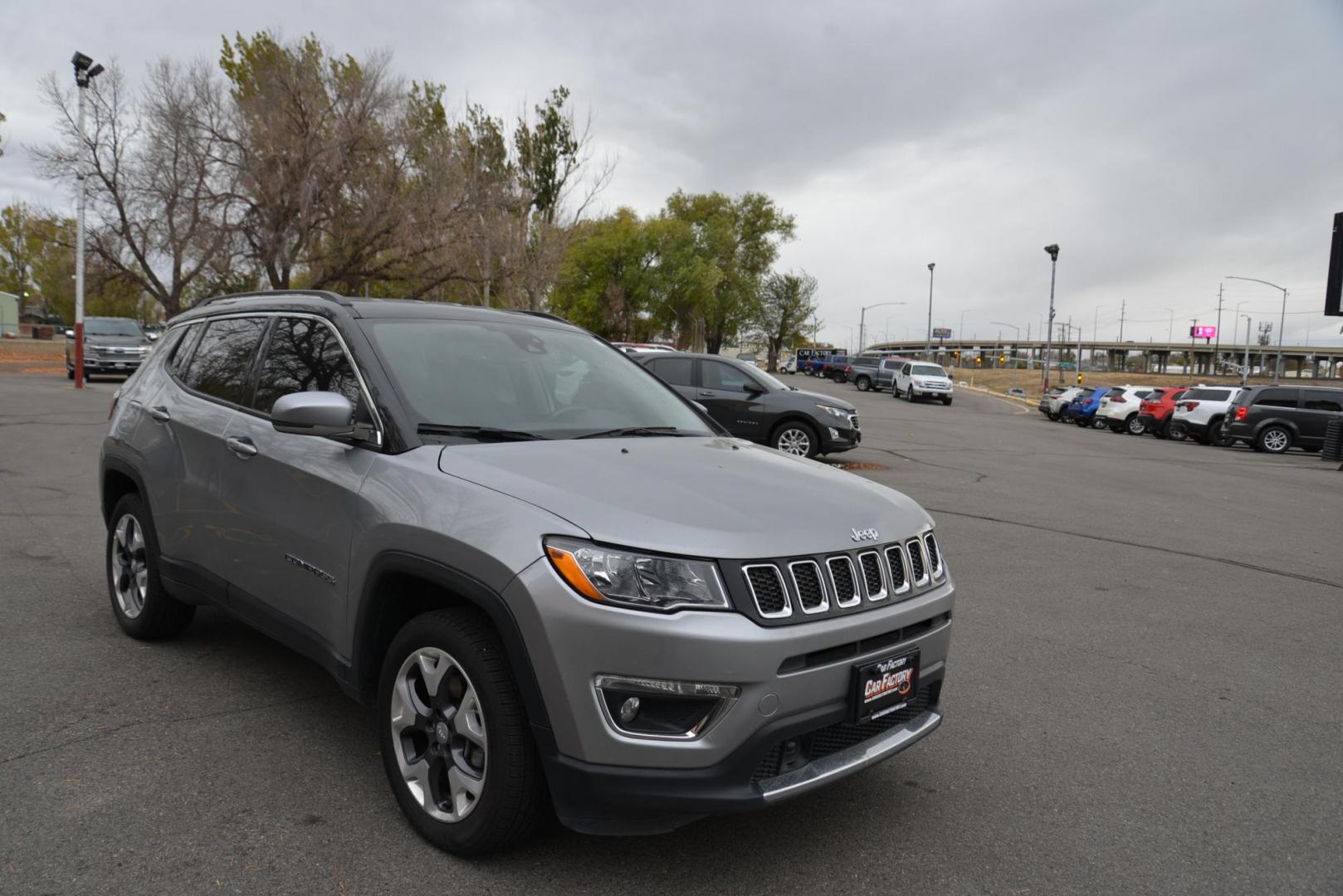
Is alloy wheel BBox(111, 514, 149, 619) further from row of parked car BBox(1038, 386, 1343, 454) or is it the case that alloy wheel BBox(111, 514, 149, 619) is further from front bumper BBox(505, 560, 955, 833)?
row of parked car BBox(1038, 386, 1343, 454)

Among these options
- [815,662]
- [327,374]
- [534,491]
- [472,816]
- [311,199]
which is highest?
[311,199]

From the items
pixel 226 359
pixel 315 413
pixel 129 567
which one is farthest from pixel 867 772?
pixel 129 567

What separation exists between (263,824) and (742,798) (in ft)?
5.41

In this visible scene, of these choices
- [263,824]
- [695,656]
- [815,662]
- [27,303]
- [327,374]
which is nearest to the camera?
[695,656]

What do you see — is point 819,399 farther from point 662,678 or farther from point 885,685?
point 662,678

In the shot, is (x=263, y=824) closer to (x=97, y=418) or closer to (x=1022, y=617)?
(x=1022, y=617)

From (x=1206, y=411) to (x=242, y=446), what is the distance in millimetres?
28897

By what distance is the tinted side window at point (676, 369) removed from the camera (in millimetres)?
14742

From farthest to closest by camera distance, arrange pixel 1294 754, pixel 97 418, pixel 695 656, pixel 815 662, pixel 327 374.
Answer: pixel 97 418 < pixel 1294 754 < pixel 327 374 < pixel 815 662 < pixel 695 656

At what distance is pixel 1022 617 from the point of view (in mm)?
5996

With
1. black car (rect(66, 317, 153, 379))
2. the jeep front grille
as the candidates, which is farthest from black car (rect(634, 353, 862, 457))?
black car (rect(66, 317, 153, 379))

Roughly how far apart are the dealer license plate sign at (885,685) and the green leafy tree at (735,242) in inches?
2517

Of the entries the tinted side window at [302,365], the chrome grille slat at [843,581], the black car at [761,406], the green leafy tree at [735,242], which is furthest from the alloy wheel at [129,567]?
the green leafy tree at [735,242]

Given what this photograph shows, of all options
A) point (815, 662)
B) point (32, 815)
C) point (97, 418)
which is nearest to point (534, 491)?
point (815, 662)
